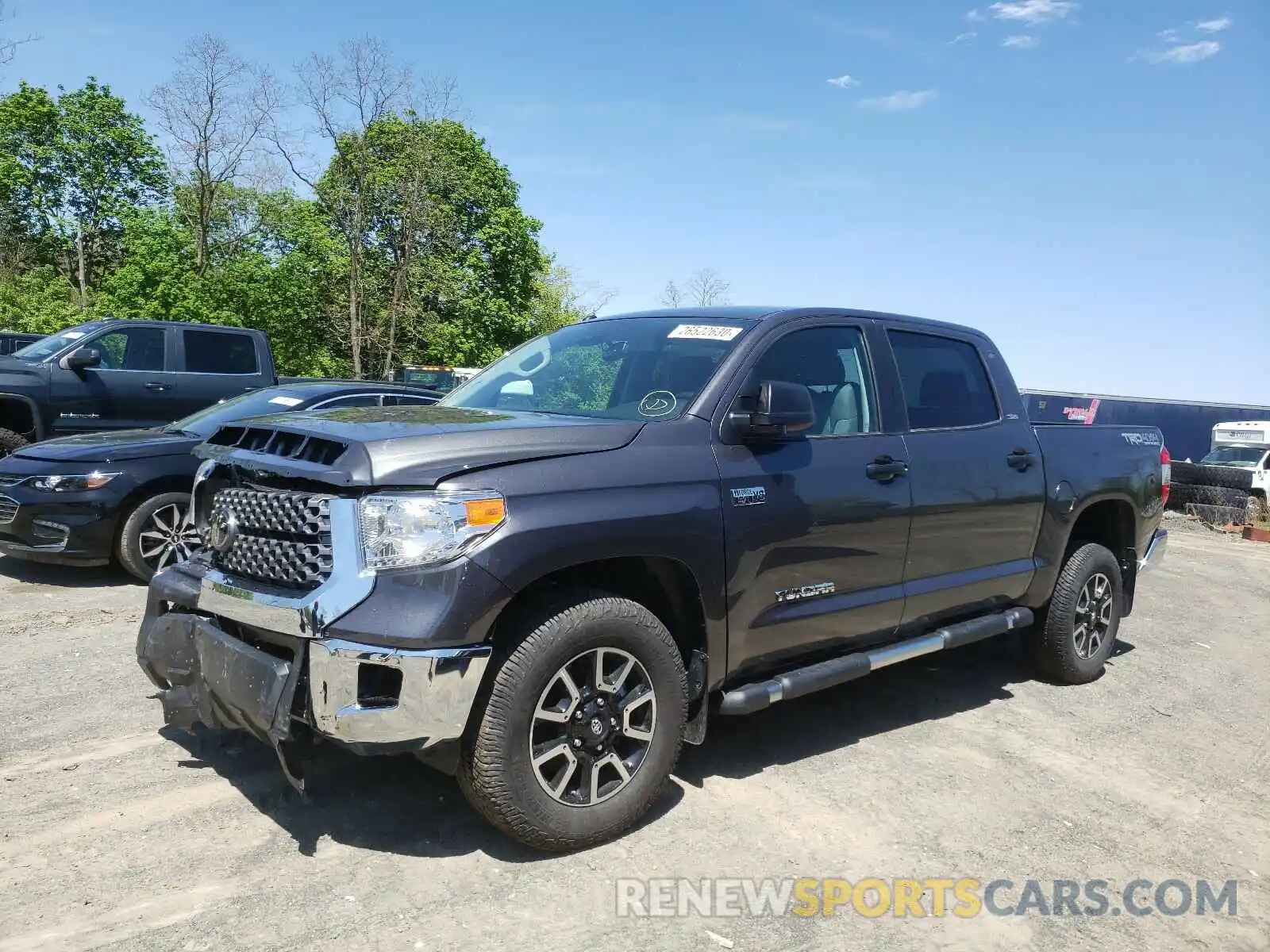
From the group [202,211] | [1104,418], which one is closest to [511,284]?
[202,211]

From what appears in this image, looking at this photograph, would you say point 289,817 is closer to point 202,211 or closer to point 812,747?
point 812,747

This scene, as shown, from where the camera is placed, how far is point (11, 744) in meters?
4.20

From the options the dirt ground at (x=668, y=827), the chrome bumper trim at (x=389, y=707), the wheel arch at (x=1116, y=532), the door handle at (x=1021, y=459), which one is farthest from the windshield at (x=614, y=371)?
the wheel arch at (x=1116, y=532)

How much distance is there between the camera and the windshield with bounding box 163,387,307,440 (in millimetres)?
7512

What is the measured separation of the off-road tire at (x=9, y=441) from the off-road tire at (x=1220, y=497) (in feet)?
57.9

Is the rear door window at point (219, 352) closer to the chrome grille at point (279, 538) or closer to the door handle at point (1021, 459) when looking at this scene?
the chrome grille at point (279, 538)

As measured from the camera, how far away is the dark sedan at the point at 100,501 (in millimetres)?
6832

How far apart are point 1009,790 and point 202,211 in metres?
35.2

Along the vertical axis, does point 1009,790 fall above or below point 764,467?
below

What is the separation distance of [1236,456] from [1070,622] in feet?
64.3

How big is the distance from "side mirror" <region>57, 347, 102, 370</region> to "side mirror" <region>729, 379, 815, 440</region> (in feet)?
28.8

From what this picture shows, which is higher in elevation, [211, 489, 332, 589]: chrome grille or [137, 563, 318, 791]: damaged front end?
[211, 489, 332, 589]: chrome grille

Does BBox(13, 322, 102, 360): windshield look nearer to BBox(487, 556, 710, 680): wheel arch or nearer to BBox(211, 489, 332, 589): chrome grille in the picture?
BBox(211, 489, 332, 589): chrome grille

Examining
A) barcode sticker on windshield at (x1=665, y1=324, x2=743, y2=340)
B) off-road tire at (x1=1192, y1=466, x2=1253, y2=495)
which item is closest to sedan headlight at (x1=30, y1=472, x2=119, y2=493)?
barcode sticker on windshield at (x1=665, y1=324, x2=743, y2=340)
